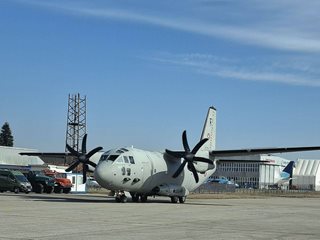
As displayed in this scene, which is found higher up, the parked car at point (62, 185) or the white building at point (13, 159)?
the white building at point (13, 159)

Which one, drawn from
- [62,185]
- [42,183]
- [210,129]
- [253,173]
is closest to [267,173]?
[253,173]

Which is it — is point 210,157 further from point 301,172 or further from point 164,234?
point 301,172

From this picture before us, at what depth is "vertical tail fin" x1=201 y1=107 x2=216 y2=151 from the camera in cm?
4500

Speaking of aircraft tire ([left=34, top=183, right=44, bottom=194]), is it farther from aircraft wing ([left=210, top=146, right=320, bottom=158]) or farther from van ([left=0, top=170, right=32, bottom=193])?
aircraft wing ([left=210, top=146, right=320, bottom=158])

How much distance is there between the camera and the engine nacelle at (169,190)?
127 ft

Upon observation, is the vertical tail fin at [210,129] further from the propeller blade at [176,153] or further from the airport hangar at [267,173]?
the airport hangar at [267,173]

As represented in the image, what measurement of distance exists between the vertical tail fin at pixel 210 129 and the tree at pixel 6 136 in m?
132

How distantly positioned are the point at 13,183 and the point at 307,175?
133 m

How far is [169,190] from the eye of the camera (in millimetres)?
39000

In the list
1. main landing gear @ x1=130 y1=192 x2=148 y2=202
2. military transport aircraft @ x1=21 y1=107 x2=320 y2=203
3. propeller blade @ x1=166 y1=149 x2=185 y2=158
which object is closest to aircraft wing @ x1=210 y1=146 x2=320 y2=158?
military transport aircraft @ x1=21 y1=107 x2=320 y2=203

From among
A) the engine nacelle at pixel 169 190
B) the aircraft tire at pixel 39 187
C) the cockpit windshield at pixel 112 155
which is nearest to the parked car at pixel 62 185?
the aircraft tire at pixel 39 187

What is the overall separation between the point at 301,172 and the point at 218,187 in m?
90.4

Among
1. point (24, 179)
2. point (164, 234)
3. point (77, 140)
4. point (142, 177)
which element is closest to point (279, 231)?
point (164, 234)

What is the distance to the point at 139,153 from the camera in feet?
123
